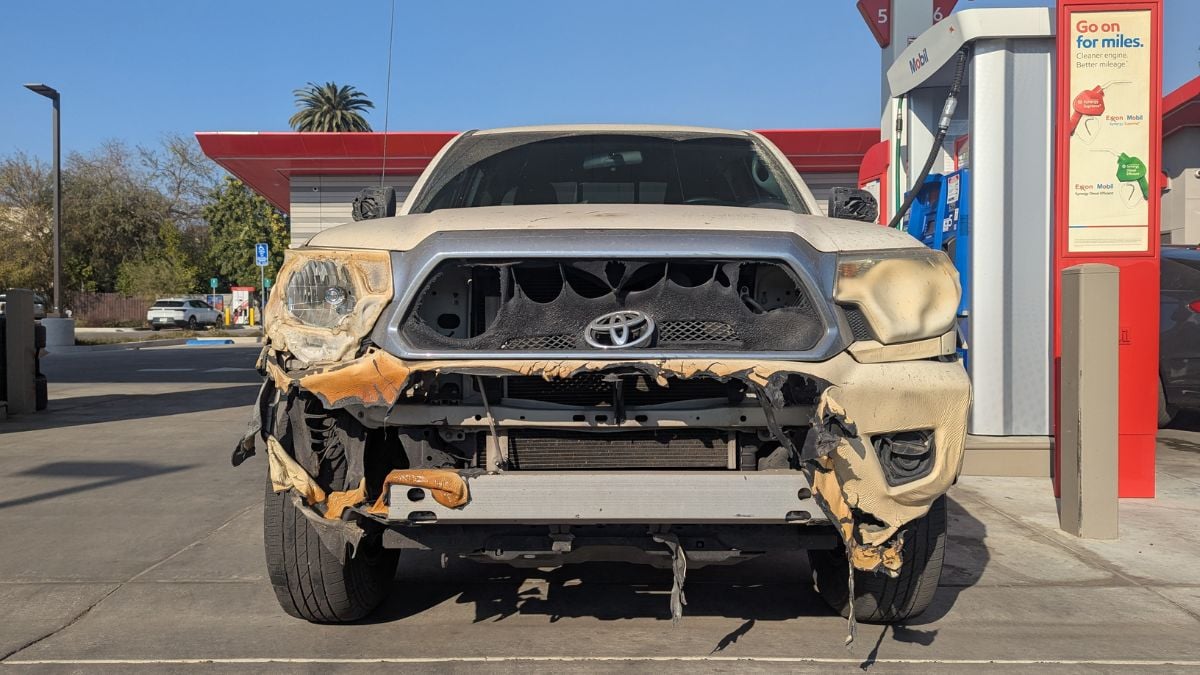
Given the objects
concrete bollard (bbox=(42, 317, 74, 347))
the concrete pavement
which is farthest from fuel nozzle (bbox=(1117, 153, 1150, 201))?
concrete bollard (bbox=(42, 317, 74, 347))

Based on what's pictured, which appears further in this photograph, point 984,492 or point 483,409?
point 984,492

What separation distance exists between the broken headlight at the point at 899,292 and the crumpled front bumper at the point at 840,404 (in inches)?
4.6

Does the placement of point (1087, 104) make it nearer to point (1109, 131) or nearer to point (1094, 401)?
point (1109, 131)

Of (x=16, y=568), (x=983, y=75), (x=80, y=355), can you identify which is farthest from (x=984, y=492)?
(x=80, y=355)

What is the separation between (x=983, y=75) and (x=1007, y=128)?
0.39 metres

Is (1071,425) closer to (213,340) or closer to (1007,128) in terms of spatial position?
(1007,128)

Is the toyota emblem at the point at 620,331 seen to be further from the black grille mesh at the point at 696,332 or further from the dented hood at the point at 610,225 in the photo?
the dented hood at the point at 610,225

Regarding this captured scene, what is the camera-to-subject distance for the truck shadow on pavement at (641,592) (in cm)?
384

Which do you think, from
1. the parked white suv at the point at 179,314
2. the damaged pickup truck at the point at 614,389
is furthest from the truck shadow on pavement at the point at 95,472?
the parked white suv at the point at 179,314

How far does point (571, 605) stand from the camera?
157 inches

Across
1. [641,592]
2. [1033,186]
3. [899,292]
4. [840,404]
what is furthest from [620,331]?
[1033,186]

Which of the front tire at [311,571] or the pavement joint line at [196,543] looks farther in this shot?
the pavement joint line at [196,543]

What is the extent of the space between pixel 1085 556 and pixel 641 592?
2.23 meters

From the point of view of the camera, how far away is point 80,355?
23.7m
